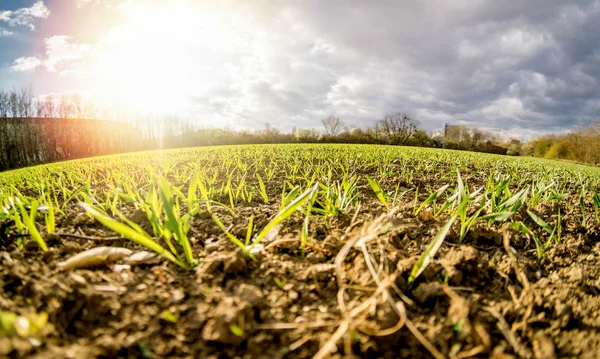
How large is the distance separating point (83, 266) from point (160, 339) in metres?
0.46

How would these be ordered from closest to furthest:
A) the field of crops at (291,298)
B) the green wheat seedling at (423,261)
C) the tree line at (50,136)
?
1. the field of crops at (291,298)
2. the green wheat seedling at (423,261)
3. the tree line at (50,136)

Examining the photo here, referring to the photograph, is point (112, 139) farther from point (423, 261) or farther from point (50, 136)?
point (423, 261)

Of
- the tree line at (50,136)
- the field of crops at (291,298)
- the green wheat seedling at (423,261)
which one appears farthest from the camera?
the tree line at (50,136)

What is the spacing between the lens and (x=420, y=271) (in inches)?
33.8

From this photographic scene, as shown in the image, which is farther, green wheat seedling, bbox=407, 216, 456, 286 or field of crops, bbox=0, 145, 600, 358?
green wheat seedling, bbox=407, 216, 456, 286

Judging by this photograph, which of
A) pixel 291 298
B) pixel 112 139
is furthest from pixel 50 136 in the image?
pixel 291 298

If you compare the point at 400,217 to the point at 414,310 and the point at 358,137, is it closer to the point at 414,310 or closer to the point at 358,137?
the point at 414,310

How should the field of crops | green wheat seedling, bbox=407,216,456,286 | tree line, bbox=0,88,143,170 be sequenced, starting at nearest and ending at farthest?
the field of crops → green wheat seedling, bbox=407,216,456,286 → tree line, bbox=0,88,143,170

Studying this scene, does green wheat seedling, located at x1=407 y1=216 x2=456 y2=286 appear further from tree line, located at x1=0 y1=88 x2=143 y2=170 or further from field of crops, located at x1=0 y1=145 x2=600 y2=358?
tree line, located at x1=0 y1=88 x2=143 y2=170

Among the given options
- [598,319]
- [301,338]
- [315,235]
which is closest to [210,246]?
[315,235]

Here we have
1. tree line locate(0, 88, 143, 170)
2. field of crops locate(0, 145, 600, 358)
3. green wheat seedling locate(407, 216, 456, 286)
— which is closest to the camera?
field of crops locate(0, 145, 600, 358)

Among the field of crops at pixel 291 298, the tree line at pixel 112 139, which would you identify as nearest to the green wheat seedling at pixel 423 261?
the field of crops at pixel 291 298

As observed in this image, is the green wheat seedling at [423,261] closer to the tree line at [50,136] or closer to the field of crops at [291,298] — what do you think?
the field of crops at [291,298]

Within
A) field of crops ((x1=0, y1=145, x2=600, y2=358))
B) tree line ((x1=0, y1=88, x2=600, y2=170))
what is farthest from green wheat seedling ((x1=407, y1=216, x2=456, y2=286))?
tree line ((x1=0, y1=88, x2=600, y2=170))
